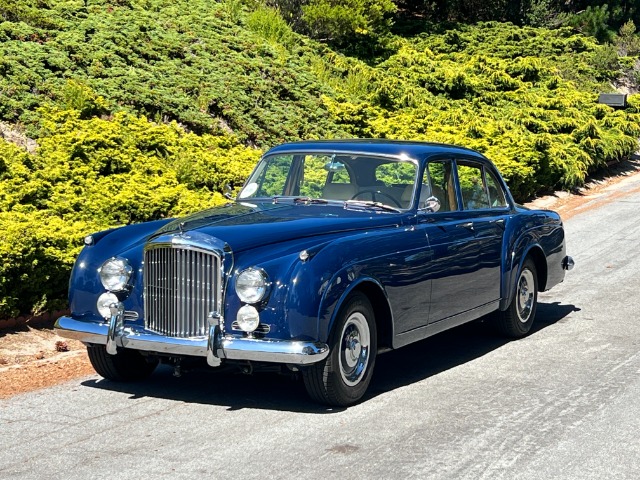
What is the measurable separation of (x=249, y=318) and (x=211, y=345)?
12.0 inches

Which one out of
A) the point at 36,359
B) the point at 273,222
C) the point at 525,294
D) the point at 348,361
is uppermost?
the point at 273,222

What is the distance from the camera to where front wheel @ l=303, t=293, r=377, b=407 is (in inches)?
264

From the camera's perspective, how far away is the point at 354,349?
276 inches

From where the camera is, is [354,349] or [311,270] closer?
[311,270]

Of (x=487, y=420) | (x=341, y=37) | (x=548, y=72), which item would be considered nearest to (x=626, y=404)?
(x=487, y=420)

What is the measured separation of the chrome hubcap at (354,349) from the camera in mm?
6895

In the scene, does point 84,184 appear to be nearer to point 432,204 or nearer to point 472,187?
point 472,187

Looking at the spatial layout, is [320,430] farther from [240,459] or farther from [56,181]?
[56,181]

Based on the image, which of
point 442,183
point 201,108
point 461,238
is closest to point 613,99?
point 201,108

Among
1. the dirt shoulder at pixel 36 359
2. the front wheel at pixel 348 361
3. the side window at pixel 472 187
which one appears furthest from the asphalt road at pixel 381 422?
the side window at pixel 472 187

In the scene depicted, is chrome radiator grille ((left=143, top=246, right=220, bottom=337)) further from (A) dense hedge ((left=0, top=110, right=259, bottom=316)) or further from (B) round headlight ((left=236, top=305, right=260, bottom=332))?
(A) dense hedge ((left=0, top=110, right=259, bottom=316))

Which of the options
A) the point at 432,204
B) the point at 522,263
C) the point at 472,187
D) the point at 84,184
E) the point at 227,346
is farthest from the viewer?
the point at 84,184

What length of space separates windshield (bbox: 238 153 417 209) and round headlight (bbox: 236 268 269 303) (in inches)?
67.5

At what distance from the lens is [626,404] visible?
7062 mm
